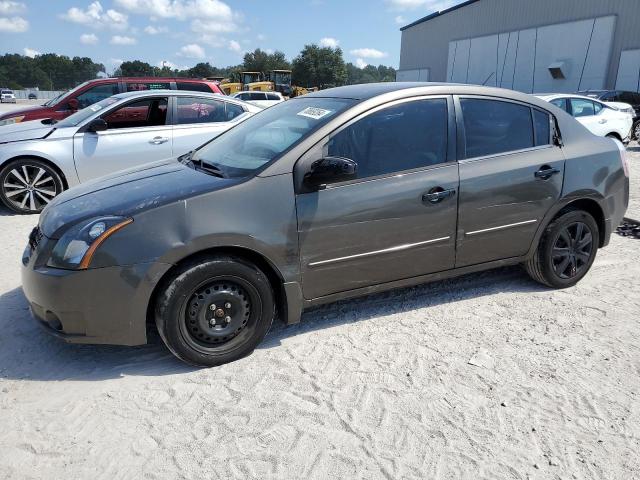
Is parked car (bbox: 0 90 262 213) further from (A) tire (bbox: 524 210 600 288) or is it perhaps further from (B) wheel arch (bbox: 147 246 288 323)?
(A) tire (bbox: 524 210 600 288)

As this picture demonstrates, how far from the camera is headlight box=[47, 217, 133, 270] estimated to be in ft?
9.18

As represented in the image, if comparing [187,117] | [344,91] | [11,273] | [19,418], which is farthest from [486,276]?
[187,117]

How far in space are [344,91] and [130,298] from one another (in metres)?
2.20

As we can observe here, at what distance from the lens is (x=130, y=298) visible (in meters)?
2.85

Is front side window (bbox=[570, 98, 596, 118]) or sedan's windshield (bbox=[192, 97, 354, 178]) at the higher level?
front side window (bbox=[570, 98, 596, 118])

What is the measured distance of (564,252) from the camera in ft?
13.8

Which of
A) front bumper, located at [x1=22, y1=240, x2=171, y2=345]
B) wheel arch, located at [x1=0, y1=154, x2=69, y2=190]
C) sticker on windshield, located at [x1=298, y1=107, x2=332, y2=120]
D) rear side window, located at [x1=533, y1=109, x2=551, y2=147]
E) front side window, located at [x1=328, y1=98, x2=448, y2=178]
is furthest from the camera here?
wheel arch, located at [x1=0, y1=154, x2=69, y2=190]

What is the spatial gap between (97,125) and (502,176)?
5.34 m

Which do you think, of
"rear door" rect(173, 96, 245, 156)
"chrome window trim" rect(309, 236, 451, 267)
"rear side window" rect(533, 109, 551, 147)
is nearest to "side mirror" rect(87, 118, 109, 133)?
"rear door" rect(173, 96, 245, 156)

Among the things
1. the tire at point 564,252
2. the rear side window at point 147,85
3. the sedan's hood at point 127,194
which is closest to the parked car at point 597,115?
the tire at point 564,252

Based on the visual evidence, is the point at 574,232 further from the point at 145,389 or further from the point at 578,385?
the point at 145,389

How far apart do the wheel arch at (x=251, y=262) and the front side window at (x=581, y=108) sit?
385 inches

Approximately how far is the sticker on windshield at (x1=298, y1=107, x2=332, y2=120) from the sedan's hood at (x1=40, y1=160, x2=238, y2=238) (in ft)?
2.59

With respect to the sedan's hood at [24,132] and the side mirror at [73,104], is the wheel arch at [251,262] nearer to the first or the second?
the sedan's hood at [24,132]
